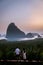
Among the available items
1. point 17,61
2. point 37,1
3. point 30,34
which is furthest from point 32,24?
point 17,61

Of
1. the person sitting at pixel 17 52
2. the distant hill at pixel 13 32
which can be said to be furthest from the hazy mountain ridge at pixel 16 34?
the person sitting at pixel 17 52

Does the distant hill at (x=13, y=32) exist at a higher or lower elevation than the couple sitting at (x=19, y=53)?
higher

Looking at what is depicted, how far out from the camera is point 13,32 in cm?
214

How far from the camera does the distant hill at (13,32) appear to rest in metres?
2.13

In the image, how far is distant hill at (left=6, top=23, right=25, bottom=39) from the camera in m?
2.13

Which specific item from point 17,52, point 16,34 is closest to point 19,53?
point 17,52

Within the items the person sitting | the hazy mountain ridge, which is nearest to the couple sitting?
the person sitting

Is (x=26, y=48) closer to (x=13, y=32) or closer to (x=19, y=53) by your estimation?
(x=19, y=53)

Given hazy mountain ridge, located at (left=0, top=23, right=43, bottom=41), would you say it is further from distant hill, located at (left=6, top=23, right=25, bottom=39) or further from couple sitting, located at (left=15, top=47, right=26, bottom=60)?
couple sitting, located at (left=15, top=47, right=26, bottom=60)

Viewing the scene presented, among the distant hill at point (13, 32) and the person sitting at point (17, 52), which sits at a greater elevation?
the distant hill at point (13, 32)

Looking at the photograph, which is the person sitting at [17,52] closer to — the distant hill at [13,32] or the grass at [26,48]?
the grass at [26,48]

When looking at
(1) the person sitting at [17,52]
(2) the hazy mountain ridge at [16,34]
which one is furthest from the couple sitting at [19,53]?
(2) the hazy mountain ridge at [16,34]

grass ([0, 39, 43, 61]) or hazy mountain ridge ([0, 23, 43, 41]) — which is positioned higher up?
hazy mountain ridge ([0, 23, 43, 41])

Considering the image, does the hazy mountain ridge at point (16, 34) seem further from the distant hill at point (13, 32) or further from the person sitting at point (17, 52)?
the person sitting at point (17, 52)
